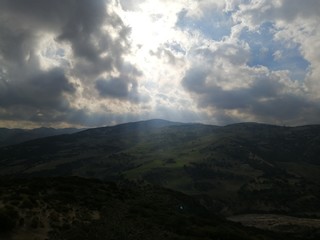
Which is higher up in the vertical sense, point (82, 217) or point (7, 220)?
point (7, 220)

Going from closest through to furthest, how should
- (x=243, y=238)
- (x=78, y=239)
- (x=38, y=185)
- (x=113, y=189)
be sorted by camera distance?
(x=78, y=239) → (x=243, y=238) → (x=38, y=185) → (x=113, y=189)

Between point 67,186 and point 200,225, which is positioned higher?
point 67,186

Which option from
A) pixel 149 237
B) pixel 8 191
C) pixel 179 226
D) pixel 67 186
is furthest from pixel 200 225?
pixel 8 191

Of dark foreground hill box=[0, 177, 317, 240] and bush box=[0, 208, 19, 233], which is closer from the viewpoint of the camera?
bush box=[0, 208, 19, 233]

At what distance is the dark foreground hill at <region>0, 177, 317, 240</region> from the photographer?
3344 centimetres

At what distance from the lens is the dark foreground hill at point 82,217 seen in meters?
33.4

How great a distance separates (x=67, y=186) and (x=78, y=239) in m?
20.7

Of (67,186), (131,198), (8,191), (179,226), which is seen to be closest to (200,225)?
(179,226)

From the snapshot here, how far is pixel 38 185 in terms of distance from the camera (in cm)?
4900

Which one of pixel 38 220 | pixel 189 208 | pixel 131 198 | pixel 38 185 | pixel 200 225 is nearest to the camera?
pixel 38 220

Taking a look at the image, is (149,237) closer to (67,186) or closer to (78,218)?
(78,218)

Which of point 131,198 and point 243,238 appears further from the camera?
point 131,198

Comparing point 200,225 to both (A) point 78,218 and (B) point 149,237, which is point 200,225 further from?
(A) point 78,218

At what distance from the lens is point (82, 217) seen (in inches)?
1580
